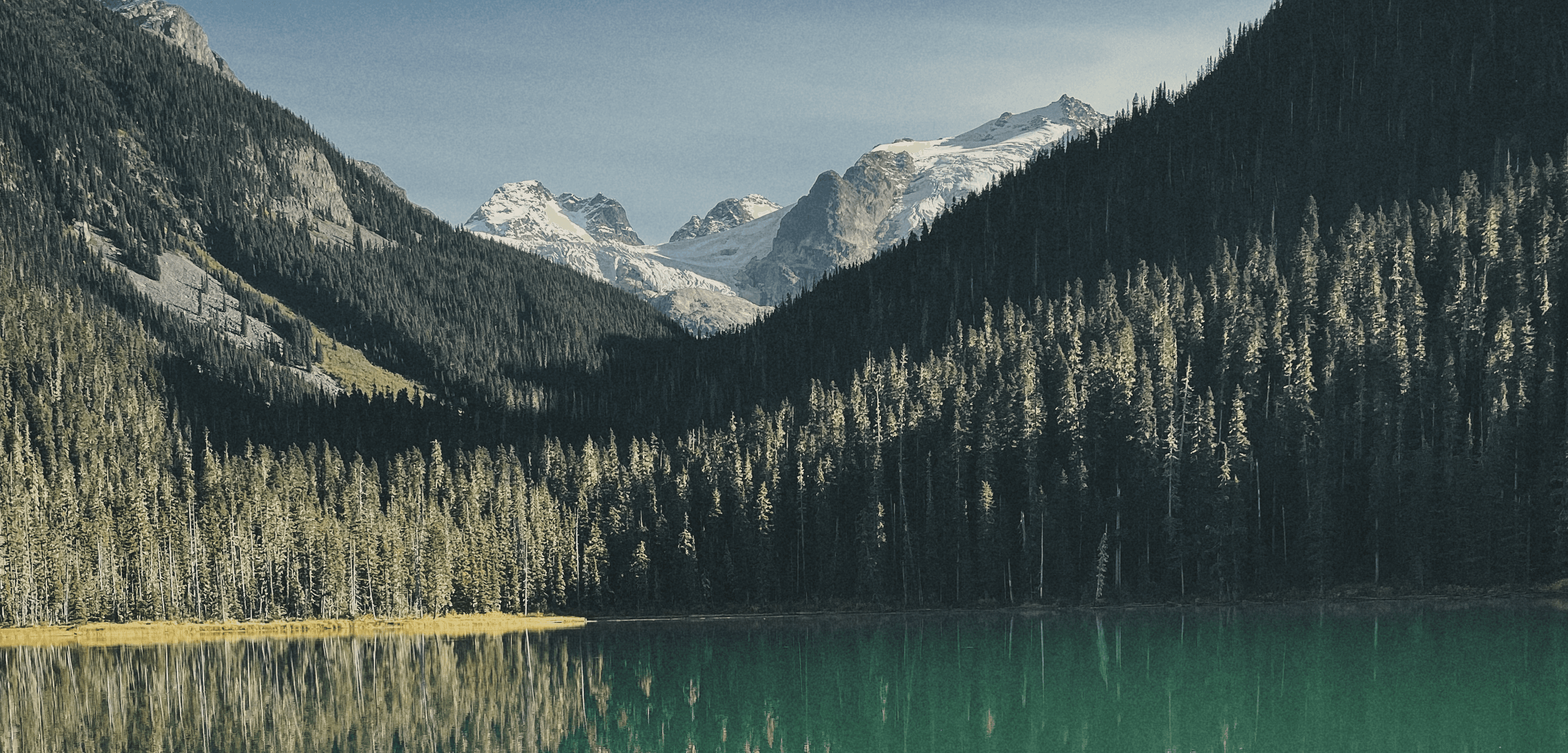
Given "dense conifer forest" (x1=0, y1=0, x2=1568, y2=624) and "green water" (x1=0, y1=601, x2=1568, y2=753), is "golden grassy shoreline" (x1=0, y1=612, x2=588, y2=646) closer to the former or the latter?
"dense conifer forest" (x1=0, y1=0, x2=1568, y2=624)

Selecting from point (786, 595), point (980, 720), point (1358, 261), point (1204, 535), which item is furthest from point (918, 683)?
point (1358, 261)

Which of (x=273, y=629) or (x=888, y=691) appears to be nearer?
(x=888, y=691)

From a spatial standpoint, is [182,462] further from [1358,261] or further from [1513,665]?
[1513,665]

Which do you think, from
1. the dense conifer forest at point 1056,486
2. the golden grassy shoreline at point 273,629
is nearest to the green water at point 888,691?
the dense conifer forest at point 1056,486

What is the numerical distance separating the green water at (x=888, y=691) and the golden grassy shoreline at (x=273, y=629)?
2271 cm

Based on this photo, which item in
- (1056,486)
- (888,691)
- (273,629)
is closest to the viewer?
(888,691)

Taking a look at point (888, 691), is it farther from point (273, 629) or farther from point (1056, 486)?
point (273, 629)

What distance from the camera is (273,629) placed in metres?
130

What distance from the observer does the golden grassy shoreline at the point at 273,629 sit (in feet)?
401

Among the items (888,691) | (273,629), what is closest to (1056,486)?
(888,691)

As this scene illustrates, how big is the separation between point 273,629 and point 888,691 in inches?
3394

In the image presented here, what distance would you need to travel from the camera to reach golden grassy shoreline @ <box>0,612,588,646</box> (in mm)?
122125

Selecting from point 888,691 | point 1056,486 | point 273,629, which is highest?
point 1056,486

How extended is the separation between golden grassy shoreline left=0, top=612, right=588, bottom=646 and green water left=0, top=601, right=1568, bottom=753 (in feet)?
74.5
